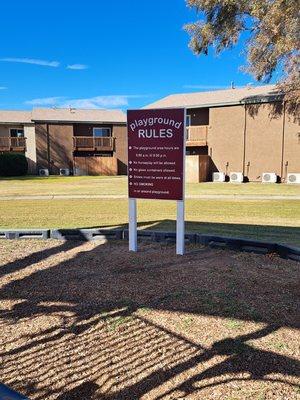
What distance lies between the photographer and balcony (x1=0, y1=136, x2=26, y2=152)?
1522 inches

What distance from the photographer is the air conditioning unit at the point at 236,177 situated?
90.6ft

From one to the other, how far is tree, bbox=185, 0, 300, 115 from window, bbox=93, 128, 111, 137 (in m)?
17.7

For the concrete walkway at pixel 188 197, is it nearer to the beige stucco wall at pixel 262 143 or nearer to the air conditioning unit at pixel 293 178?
the air conditioning unit at pixel 293 178

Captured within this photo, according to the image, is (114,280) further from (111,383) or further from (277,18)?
(277,18)

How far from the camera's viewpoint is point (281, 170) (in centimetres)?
2658

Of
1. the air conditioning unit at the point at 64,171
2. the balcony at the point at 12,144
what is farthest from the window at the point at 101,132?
the balcony at the point at 12,144

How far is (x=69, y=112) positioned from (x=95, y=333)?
38889mm

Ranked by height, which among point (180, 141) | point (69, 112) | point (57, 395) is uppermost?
point (69, 112)

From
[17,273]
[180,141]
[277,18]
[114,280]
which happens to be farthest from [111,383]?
[277,18]

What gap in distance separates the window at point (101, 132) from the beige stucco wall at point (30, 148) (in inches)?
244

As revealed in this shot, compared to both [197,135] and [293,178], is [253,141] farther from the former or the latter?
[197,135]

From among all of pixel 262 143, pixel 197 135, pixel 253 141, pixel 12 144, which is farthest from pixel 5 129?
pixel 262 143

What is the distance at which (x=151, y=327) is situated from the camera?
4.19 metres

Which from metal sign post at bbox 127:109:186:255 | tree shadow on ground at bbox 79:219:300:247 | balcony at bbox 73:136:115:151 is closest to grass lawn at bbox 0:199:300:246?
tree shadow on ground at bbox 79:219:300:247
